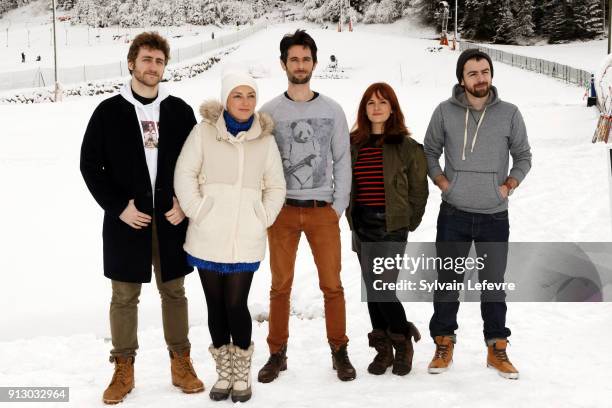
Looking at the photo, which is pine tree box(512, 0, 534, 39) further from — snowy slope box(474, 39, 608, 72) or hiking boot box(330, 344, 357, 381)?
hiking boot box(330, 344, 357, 381)

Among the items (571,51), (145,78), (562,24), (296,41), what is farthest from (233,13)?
(145,78)

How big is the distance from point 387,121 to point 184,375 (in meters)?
2.12

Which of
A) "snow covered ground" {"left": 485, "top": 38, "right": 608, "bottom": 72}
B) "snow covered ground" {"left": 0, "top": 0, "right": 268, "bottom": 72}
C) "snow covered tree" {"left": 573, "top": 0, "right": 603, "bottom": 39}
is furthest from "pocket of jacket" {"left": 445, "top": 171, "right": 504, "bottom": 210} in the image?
"snow covered tree" {"left": 573, "top": 0, "right": 603, "bottom": 39}

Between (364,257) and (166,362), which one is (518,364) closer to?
(364,257)

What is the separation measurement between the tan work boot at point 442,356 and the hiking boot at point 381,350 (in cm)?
28

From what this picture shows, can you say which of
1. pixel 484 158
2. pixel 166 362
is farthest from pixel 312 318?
pixel 484 158

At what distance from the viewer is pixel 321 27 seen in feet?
200

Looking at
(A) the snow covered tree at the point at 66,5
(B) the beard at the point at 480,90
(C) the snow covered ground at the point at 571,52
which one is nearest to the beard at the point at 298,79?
(B) the beard at the point at 480,90

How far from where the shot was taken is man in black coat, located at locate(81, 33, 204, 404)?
12.3 ft

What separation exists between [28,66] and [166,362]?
41592mm

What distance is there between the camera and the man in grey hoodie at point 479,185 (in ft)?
13.5

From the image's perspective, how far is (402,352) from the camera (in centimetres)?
417

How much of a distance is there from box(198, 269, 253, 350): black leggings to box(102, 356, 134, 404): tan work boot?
22.5 inches

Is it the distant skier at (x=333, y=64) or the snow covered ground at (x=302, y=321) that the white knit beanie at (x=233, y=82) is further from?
the distant skier at (x=333, y=64)
